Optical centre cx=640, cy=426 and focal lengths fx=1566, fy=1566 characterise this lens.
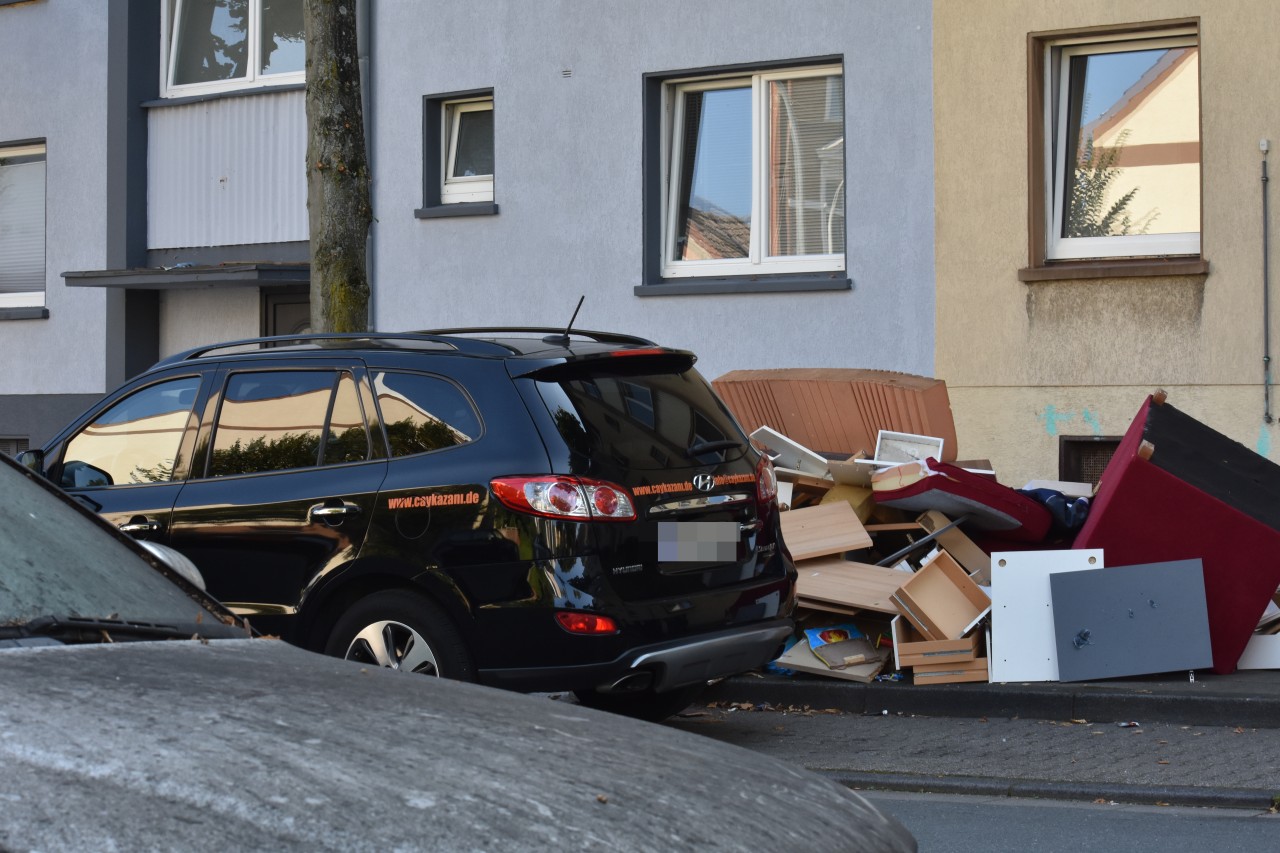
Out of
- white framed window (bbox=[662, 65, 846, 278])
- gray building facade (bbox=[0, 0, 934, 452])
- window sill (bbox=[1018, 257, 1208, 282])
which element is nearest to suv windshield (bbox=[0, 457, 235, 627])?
window sill (bbox=[1018, 257, 1208, 282])

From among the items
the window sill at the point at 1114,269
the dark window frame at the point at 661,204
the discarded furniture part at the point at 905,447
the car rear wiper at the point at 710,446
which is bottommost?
the discarded furniture part at the point at 905,447

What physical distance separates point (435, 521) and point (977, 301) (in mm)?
6066

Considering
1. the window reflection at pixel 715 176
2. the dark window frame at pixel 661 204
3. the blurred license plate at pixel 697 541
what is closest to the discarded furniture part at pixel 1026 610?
the blurred license plate at pixel 697 541

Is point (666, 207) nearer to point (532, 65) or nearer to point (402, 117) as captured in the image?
point (532, 65)

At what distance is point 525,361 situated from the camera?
6.37 m

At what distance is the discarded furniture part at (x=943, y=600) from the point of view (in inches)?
322

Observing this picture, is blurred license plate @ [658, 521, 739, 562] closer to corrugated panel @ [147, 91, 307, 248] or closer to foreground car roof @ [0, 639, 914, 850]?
foreground car roof @ [0, 639, 914, 850]

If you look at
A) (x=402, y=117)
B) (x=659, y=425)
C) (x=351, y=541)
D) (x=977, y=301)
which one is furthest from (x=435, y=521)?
(x=402, y=117)

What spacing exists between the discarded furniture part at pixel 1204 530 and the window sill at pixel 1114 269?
2.41 metres

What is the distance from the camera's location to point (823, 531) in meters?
8.79

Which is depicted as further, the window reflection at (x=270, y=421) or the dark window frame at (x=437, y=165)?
the dark window frame at (x=437, y=165)

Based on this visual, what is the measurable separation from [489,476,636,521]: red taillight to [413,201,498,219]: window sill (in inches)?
294

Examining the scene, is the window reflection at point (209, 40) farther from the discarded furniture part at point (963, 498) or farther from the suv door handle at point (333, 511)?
the suv door handle at point (333, 511)

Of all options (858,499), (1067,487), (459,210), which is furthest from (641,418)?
(459,210)
